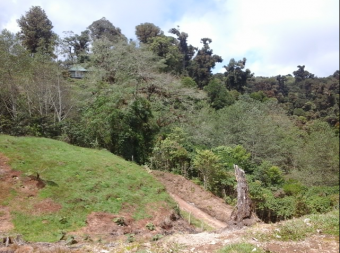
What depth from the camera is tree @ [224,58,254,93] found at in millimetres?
27461

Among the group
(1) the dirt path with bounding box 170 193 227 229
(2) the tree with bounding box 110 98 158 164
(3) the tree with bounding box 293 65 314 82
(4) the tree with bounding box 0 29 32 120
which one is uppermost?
(3) the tree with bounding box 293 65 314 82

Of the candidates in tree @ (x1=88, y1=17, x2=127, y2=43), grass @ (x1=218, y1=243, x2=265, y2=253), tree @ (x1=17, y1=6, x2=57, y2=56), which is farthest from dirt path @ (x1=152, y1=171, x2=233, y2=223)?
tree @ (x1=88, y1=17, x2=127, y2=43)

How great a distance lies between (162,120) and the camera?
59.1ft

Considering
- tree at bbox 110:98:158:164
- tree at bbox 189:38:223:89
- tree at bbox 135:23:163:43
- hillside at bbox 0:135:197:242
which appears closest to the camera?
hillside at bbox 0:135:197:242

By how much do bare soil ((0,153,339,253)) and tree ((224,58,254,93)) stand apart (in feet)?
58.0

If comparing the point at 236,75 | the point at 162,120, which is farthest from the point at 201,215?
the point at 236,75

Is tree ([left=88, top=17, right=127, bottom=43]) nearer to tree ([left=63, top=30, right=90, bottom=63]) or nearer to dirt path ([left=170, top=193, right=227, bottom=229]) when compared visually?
tree ([left=63, top=30, right=90, bottom=63])

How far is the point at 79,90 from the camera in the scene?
17.2 meters

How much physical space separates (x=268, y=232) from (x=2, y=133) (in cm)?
1065

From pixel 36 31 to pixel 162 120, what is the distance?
8641 millimetres

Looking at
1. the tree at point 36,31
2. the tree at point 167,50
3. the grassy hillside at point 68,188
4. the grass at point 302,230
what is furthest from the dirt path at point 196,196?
the tree at point 167,50

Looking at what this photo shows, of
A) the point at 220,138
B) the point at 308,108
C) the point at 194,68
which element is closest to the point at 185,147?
the point at 220,138

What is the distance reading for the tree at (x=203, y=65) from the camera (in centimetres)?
2966

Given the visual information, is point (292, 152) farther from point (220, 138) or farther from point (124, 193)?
point (124, 193)
